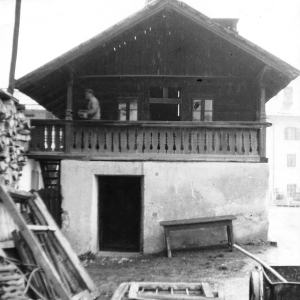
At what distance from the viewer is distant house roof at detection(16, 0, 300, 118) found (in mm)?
10406

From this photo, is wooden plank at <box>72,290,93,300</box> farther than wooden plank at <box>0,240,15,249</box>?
Yes

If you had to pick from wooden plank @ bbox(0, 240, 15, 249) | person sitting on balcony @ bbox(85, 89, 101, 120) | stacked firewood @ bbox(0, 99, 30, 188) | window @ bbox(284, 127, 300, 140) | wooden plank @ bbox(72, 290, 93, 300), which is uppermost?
window @ bbox(284, 127, 300, 140)

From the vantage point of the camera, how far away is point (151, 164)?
10391 millimetres

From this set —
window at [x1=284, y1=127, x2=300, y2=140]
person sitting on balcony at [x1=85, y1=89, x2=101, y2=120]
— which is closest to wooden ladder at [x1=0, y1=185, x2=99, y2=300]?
person sitting on balcony at [x1=85, y1=89, x2=101, y2=120]

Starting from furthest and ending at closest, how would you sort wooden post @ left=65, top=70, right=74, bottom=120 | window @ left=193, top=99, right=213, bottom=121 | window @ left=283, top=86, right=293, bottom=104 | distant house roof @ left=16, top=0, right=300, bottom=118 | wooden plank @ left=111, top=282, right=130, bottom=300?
window @ left=283, top=86, right=293, bottom=104
window @ left=193, top=99, right=213, bottom=121
wooden post @ left=65, top=70, right=74, bottom=120
distant house roof @ left=16, top=0, right=300, bottom=118
wooden plank @ left=111, top=282, right=130, bottom=300

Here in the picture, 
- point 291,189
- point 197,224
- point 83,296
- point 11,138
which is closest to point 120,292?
point 83,296

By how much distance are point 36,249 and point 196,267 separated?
4.39 meters

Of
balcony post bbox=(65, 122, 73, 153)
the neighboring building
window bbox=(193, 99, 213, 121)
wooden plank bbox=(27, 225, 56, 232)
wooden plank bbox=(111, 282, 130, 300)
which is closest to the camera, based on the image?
wooden plank bbox=(111, 282, 130, 300)

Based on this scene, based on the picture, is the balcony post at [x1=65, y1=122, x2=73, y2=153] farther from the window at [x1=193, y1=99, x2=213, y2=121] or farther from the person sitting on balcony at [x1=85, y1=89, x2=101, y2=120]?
the window at [x1=193, y1=99, x2=213, y2=121]

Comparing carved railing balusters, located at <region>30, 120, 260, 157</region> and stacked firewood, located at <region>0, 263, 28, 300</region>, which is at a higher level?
carved railing balusters, located at <region>30, 120, 260, 157</region>

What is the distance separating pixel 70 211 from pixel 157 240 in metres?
2.49

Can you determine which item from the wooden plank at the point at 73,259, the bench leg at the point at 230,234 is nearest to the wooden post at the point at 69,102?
the wooden plank at the point at 73,259

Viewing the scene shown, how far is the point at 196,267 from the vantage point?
866 centimetres

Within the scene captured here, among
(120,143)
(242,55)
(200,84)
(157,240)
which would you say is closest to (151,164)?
(120,143)
